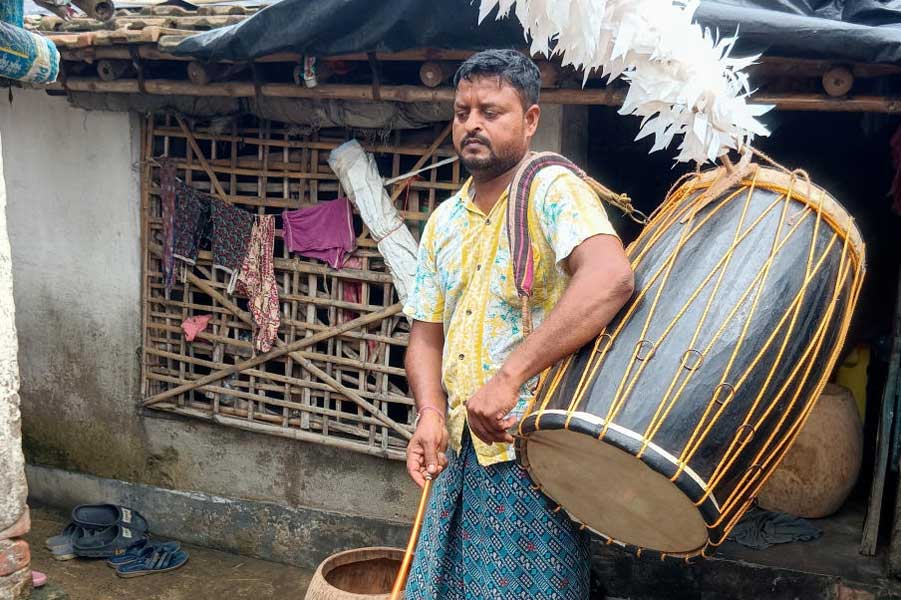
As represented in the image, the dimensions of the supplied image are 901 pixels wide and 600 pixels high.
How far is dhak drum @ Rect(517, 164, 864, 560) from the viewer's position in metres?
2.15

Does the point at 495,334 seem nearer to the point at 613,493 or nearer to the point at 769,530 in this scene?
the point at 613,493

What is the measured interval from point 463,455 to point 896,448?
8.51 feet

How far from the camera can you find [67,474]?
6.04 meters

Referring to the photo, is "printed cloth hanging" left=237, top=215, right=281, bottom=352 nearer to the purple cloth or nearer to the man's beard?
the purple cloth

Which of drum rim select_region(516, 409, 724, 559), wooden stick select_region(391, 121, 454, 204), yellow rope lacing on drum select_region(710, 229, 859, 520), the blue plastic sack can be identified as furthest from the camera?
wooden stick select_region(391, 121, 454, 204)

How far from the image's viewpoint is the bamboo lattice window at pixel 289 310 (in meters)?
4.89

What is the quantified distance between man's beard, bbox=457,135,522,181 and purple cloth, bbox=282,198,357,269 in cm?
239

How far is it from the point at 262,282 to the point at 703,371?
338 cm

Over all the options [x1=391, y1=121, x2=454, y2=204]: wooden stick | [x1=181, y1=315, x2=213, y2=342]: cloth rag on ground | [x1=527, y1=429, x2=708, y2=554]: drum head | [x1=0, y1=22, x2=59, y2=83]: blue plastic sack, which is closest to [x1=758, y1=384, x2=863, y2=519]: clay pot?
[x1=391, y1=121, x2=454, y2=204]: wooden stick

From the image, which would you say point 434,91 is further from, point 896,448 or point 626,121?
point 896,448

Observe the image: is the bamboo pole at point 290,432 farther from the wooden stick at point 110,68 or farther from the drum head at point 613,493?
the drum head at point 613,493

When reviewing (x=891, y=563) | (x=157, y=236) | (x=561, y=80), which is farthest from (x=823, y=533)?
(x=157, y=236)

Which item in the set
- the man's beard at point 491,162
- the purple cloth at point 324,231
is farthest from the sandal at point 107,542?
the man's beard at point 491,162

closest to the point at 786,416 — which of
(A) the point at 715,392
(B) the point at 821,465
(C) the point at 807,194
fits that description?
(A) the point at 715,392
